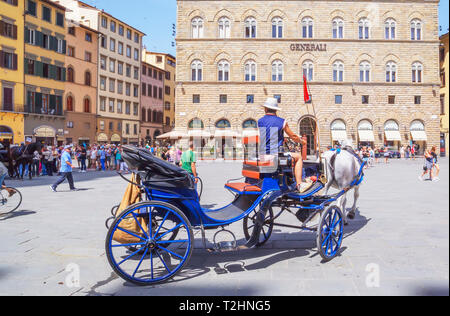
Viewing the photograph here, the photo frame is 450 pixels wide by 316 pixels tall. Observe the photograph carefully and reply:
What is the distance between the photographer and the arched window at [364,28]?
3653 centimetres

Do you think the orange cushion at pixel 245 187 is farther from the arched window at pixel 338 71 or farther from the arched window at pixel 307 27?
the arched window at pixel 307 27

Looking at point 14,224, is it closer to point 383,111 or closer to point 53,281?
point 53,281

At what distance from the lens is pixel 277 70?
36344 mm

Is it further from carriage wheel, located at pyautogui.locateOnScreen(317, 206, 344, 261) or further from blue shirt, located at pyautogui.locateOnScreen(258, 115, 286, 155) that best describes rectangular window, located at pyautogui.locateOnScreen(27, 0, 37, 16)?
carriage wheel, located at pyautogui.locateOnScreen(317, 206, 344, 261)

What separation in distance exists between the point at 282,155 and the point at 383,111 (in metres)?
35.0

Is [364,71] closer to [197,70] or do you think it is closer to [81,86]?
[197,70]

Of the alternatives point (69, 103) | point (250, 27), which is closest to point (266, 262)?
point (250, 27)

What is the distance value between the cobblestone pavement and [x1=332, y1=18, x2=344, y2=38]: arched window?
3196 cm

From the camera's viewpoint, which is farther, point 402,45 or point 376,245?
point 402,45

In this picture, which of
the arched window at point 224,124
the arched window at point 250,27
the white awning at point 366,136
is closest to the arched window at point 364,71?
the white awning at point 366,136

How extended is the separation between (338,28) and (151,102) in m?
28.9

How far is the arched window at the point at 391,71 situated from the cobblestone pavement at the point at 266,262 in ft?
106

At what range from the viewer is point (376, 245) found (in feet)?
17.8
